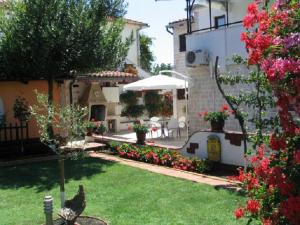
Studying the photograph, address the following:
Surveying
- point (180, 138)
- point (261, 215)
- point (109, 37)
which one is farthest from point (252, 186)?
point (180, 138)

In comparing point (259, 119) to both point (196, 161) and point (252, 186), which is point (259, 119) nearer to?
point (252, 186)

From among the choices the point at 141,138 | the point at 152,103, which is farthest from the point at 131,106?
the point at 141,138

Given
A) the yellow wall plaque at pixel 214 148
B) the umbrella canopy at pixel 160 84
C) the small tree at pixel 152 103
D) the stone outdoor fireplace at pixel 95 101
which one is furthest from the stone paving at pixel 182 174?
the small tree at pixel 152 103

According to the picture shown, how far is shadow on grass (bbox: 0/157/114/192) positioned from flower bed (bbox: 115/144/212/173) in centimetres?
95

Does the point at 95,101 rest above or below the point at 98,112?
above

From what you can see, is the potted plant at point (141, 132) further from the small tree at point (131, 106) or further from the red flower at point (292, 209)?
the red flower at point (292, 209)

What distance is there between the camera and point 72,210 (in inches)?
254

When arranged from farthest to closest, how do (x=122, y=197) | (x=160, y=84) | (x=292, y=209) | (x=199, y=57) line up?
(x=160, y=84)
(x=199, y=57)
(x=122, y=197)
(x=292, y=209)

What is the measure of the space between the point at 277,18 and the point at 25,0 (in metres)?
10.1

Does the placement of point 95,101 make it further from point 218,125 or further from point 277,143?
point 277,143

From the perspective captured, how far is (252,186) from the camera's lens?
A: 4.69 m

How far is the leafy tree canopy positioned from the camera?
41.0 ft

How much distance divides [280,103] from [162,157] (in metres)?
8.19

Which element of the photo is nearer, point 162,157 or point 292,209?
point 292,209
